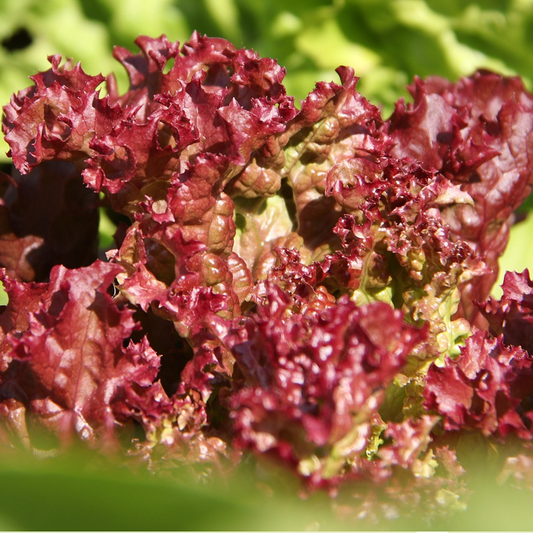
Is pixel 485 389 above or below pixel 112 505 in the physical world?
above

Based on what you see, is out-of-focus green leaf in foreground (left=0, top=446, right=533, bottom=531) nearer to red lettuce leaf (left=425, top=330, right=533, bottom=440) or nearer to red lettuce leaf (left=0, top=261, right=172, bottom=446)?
red lettuce leaf (left=0, top=261, right=172, bottom=446)

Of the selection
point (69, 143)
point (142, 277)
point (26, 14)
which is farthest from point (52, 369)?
point (26, 14)

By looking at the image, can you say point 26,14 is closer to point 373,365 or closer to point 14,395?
point 14,395

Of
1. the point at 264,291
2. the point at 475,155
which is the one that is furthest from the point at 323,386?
the point at 475,155

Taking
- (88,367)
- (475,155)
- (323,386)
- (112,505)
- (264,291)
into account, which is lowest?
(112,505)

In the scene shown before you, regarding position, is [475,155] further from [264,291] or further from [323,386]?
[323,386]

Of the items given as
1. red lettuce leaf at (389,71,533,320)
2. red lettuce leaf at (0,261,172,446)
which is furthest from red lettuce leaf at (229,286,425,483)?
red lettuce leaf at (389,71,533,320)

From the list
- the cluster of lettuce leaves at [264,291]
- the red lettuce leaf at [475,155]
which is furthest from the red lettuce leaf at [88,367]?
the red lettuce leaf at [475,155]

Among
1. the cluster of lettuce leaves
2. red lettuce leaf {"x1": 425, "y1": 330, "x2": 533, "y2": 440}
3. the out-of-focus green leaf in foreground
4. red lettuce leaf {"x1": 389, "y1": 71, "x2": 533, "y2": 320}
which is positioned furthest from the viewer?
red lettuce leaf {"x1": 389, "y1": 71, "x2": 533, "y2": 320}
